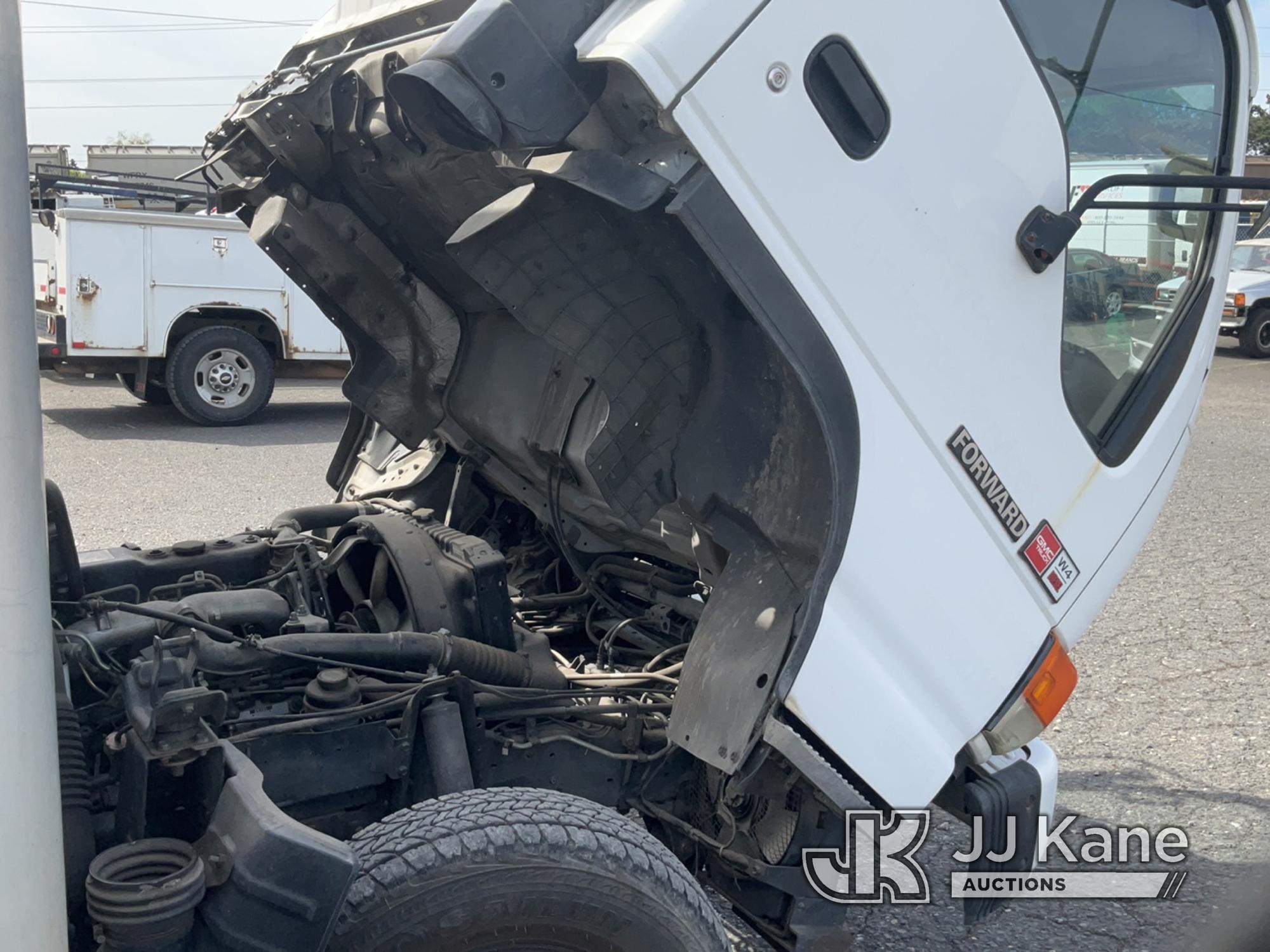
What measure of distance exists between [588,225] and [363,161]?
0.82 meters

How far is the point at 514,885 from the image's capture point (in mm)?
2105

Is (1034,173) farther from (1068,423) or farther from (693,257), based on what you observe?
(693,257)

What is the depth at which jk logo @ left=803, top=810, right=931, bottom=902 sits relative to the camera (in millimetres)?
2582

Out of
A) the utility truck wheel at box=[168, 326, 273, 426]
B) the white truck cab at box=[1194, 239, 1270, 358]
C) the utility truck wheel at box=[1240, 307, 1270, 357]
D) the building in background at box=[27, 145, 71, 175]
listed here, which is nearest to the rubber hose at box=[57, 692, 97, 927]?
the utility truck wheel at box=[168, 326, 273, 426]

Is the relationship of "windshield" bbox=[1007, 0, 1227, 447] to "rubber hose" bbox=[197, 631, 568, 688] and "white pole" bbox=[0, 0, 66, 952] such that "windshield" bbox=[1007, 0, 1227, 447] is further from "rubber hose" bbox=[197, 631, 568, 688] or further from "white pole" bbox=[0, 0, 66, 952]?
"white pole" bbox=[0, 0, 66, 952]

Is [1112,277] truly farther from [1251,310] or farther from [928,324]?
[1251,310]

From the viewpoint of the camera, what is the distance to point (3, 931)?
136 centimetres

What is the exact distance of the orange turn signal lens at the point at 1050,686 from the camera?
8.80ft

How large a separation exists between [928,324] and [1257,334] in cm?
1820

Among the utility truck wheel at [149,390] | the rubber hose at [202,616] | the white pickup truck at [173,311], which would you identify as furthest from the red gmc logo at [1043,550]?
the utility truck wheel at [149,390]

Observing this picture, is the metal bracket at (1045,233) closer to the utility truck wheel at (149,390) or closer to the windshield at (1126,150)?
the windshield at (1126,150)

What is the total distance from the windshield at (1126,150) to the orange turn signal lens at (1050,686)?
53 centimetres

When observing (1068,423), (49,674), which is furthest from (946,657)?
(49,674)

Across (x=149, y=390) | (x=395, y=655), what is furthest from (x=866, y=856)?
(x=149, y=390)
